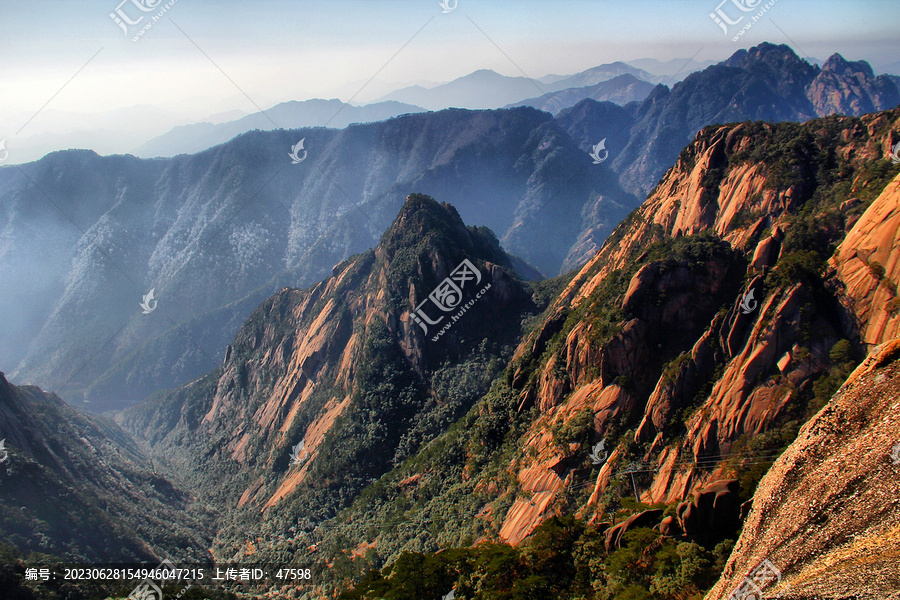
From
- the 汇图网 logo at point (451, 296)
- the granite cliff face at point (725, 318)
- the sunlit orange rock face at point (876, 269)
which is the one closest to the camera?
the sunlit orange rock face at point (876, 269)

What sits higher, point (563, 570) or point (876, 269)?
point (876, 269)

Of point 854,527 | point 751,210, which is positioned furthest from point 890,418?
point 751,210

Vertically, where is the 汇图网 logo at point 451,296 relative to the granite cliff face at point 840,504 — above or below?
above

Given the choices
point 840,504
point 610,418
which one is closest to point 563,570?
point 610,418

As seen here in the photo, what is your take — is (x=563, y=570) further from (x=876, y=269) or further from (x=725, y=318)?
(x=876, y=269)

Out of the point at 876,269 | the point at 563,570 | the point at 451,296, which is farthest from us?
the point at 451,296

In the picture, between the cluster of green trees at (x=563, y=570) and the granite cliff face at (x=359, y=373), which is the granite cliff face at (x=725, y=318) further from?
the granite cliff face at (x=359, y=373)

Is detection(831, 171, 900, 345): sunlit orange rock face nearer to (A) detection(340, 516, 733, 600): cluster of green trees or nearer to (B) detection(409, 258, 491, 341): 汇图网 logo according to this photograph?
(A) detection(340, 516, 733, 600): cluster of green trees

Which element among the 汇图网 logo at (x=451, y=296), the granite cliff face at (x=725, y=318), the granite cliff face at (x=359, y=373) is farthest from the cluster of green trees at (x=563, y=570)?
the 汇图网 logo at (x=451, y=296)

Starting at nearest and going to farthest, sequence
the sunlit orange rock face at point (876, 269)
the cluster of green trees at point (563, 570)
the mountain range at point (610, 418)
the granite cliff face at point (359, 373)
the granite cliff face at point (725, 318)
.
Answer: the mountain range at point (610, 418)
the cluster of green trees at point (563, 570)
the sunlit orange rock face at point (876, 269)
the granite cliff face at point (725, 318)
the granite cliff face at point (359, 373)

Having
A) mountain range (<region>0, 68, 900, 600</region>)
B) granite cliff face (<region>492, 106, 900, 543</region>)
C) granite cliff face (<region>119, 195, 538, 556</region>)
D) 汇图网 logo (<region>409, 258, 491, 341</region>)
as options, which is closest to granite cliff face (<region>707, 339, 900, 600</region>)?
mountain range (<region>0, 68, 900, 600</region>)

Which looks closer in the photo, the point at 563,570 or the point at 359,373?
the point at 563,570
